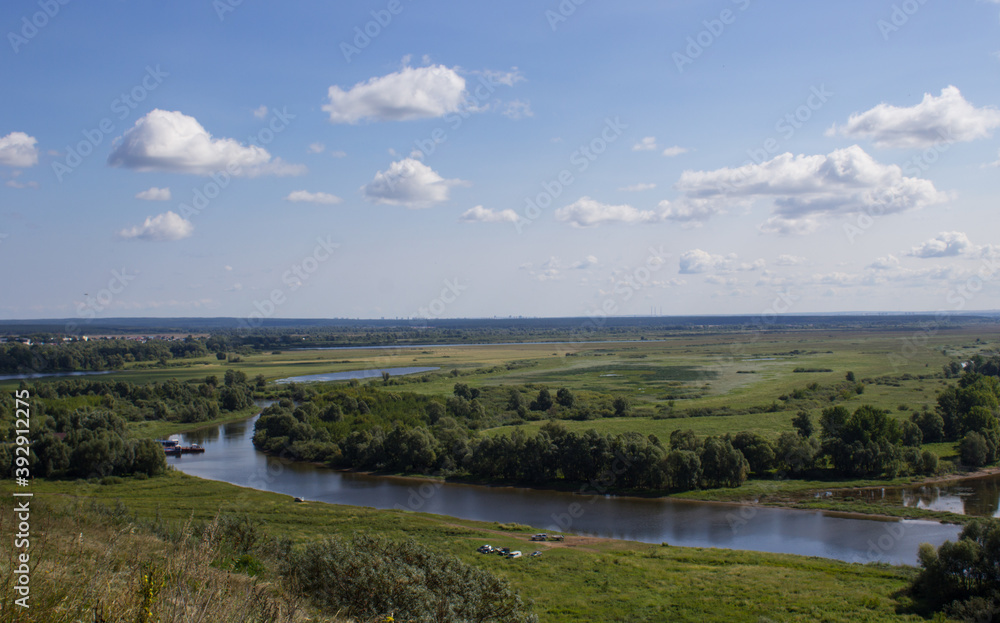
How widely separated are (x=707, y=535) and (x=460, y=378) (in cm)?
6914

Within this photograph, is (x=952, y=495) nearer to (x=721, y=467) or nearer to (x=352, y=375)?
(x=721, y=467)

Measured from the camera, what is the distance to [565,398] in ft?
243

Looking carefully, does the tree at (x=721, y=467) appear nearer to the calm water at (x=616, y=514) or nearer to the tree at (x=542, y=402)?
the calm water at (x=616, y=514)

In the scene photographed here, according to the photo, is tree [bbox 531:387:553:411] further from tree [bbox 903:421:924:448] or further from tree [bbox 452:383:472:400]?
tree [bbox 903:421:924:448]

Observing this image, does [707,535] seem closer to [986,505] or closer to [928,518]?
[928,518]

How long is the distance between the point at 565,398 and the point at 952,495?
39638 millimetres

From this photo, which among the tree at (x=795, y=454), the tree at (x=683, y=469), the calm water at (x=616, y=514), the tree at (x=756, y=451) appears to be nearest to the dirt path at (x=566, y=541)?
the calm water at (x=616, y=514)

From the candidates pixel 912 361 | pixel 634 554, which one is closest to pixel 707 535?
pixel 634 554

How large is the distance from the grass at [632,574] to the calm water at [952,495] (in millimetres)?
14141

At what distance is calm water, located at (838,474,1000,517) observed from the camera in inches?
1476

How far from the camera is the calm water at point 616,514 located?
1289 inches

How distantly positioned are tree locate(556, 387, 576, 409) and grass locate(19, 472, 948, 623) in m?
36.3

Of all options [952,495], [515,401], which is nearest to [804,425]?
[952,495]

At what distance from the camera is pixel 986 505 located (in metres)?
38.0
